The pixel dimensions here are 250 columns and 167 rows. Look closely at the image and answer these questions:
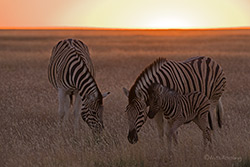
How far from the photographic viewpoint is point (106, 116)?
36.2ft

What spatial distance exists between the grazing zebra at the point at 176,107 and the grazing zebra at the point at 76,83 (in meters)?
1.17

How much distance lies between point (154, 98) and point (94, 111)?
1.34 meters

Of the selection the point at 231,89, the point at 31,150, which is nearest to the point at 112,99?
the point at 231,89

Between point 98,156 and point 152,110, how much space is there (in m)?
1.26

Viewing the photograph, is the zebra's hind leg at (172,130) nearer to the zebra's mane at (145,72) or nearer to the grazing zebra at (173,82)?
the grazing zebra at (173,82)

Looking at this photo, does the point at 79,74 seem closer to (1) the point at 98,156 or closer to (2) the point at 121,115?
(1) the point at 98,156

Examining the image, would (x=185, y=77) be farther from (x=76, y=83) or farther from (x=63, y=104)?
(x=63, y=104)

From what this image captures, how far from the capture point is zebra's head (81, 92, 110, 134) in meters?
7.66

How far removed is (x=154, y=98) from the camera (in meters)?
6.69

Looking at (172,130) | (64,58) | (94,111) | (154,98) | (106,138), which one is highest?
(64,58)

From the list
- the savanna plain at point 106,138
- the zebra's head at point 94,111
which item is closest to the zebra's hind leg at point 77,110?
the savanna plain at point 106,138

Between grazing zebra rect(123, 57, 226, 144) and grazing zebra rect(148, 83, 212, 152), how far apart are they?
0.70ft

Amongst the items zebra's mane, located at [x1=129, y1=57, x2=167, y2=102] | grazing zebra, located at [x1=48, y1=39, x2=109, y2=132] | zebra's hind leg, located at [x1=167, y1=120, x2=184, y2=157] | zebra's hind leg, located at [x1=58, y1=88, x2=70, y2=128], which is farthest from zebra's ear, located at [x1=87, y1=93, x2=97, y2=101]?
zebra's hind leg, located at [x1=58, y1=88, x2=70, y2=128]

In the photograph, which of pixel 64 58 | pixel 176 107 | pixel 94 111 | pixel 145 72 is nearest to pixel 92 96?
pixel 94 111
